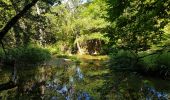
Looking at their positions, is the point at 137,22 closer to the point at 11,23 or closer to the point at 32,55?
the point at 11,23

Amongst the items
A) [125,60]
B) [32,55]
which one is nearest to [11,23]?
[125,60]

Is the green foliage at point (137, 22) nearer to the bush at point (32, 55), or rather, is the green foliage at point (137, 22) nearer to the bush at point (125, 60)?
the bush at point (125, 60)

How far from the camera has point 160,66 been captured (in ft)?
68.5

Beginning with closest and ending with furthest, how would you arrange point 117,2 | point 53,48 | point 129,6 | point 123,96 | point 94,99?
point 117,2 < point 129,6 < point 94,99 < point 123,96 < point 53,48

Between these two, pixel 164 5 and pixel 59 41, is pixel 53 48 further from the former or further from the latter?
pixel 164 5

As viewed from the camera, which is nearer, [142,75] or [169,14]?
[169,14]

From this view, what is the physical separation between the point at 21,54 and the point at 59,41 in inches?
957

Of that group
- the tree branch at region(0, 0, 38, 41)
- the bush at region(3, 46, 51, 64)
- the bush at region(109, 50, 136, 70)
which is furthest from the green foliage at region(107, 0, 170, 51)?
the bush at region(3, 46, 51, 64)

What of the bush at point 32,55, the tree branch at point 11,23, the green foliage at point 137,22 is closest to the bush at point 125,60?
the green foliage at point 137,22

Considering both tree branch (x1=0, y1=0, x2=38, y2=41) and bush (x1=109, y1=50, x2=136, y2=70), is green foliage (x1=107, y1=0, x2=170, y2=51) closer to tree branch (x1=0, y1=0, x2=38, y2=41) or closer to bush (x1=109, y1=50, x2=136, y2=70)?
bush (x1=109, y1=50, x2=136, y2=70)

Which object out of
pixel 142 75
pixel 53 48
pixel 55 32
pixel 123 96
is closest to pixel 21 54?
pixel 142 75

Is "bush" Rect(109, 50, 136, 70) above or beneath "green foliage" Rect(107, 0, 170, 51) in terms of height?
beneath

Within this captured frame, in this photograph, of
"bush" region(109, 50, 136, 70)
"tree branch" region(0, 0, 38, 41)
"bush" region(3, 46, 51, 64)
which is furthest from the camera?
"bush" region(3, 46, 51, 64)

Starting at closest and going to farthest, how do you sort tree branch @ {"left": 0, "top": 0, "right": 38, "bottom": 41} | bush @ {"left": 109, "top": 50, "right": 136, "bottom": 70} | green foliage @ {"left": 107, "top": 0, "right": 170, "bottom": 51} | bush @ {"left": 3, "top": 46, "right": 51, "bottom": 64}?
1. green foliage @ {"left": 107, "top": 0, "right": 170, "bottom": 51}
2. bush @ {"left": 109, "top": 50, "right": 136, "bottom": 70}
3. tree branch @ {"left": 0, "top": 0, "right": 38, "bottom": 41}
4. bush @ {"left": 3, "top": 46, "right": 51, "bottom": 64}
